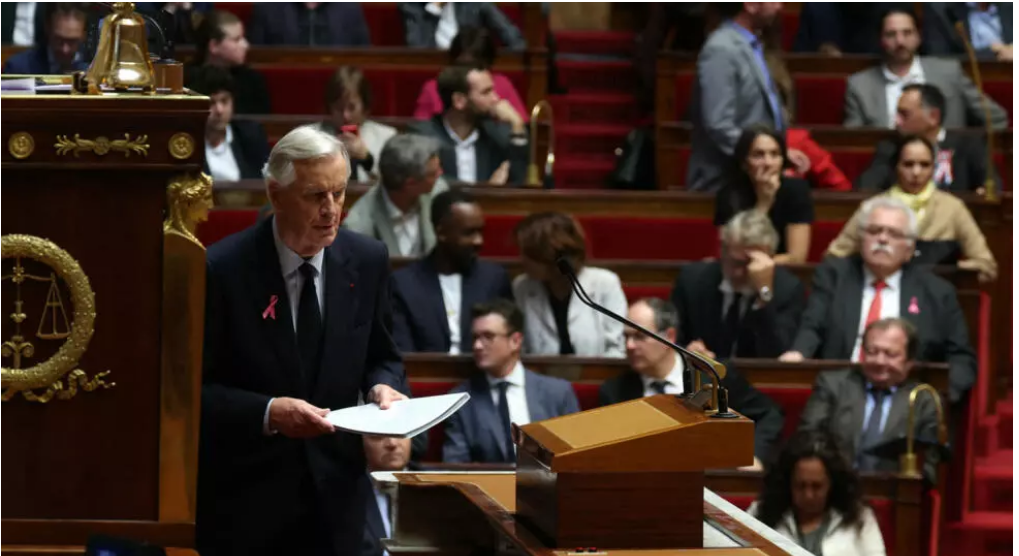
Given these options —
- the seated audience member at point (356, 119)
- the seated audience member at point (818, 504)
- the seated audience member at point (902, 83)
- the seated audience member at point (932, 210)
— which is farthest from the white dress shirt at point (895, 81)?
the seated audience member at point (818, 504)

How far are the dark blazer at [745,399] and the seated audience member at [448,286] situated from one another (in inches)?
22.4

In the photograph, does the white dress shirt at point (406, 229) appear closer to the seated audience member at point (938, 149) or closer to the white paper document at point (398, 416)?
the seated audience member at point (938, 149)

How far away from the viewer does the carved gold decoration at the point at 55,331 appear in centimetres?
228

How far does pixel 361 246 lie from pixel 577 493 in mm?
733

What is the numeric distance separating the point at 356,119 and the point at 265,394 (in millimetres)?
3504

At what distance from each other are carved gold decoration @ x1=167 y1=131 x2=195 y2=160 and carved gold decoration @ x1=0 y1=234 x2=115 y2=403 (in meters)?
0.19

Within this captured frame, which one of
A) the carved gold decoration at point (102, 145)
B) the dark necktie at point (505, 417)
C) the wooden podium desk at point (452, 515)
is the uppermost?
the carved gold decoration at point (102, 145)

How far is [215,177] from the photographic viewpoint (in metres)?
5.99

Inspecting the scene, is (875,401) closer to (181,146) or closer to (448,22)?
(181,146)

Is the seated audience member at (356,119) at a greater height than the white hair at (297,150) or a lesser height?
greater

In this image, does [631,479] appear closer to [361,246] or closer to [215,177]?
[361,246]

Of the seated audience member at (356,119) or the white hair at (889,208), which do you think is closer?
the white hair at (889,208)

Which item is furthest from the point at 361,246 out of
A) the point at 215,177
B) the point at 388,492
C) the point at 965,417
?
the point at 215,177

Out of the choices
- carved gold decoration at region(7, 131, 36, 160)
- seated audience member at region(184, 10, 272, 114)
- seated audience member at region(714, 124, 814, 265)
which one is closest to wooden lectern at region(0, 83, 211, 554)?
carved gold decoration at region(7, 131, 36, 160)
